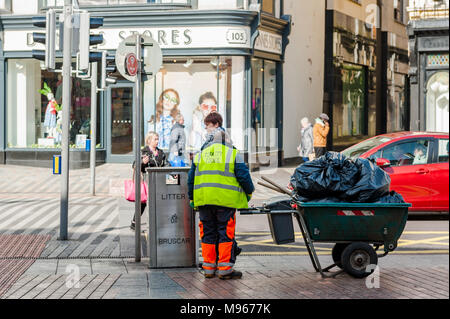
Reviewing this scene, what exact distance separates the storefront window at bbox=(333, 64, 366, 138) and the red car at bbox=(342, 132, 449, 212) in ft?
58.3

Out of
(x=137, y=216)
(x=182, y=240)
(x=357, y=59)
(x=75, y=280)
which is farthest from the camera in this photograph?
(x=357, y=59)

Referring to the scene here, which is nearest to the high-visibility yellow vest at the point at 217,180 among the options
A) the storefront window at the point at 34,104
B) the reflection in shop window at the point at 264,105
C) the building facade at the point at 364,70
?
the reflection in shop window at the point at 264,105

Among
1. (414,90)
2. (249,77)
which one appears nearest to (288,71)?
(249,77)

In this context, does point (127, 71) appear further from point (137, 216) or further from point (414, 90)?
point (414, 90)

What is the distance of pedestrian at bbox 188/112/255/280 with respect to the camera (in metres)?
7.67

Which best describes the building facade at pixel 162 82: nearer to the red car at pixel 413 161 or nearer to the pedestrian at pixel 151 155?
the red car at pixel 413 161

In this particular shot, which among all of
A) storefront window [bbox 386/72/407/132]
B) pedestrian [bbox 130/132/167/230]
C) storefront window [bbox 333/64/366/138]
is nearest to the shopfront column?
storefront window [bbox 333/64/366/138]

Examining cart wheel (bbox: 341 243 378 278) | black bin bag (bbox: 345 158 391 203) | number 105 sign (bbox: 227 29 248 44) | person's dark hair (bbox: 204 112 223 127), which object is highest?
number 105 sign (bbox: 227 29 248 44)

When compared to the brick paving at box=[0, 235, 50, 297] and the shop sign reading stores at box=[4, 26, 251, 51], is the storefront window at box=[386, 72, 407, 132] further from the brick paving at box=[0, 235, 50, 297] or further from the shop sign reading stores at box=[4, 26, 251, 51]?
the brick paving at box=[0, 235, 50, 297]

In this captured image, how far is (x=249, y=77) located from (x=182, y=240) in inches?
591

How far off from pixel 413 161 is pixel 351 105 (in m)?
20.5

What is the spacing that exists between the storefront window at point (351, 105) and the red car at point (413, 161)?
17766mm

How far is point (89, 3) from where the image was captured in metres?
23.3

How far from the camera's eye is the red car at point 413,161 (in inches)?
468
